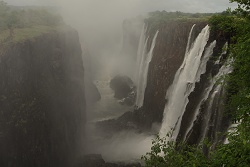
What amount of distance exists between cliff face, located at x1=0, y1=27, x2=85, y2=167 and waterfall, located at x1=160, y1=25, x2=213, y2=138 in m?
14.3

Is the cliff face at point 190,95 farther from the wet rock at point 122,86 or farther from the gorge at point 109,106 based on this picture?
the wet rock at point 122,86

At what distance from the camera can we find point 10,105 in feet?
99.8

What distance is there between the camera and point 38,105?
110 feet

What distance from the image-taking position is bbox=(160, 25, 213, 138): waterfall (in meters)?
30.5

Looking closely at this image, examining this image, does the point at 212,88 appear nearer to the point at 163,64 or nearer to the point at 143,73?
the point at 163,64

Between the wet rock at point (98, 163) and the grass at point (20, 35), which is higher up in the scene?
the grass at point (20, 35)

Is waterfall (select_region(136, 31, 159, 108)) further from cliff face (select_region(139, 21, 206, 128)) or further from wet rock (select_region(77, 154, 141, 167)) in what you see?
wet rock (select_region(77, 154, 141, 167))

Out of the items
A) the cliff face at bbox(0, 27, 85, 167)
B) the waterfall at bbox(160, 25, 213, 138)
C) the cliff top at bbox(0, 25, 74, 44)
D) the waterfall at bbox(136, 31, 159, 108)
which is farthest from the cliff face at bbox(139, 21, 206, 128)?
the cliff top at bbox(0, 25, 74, 44)

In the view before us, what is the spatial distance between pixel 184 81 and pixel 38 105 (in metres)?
18.4

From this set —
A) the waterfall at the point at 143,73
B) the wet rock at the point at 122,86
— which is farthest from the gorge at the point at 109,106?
the wet rock at the point at 122,86

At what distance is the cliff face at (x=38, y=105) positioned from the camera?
1193 inches

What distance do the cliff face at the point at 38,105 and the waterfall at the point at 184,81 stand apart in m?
14.3

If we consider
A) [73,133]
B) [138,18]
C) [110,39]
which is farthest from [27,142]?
[110,39]

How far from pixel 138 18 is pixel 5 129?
56.7 metres
